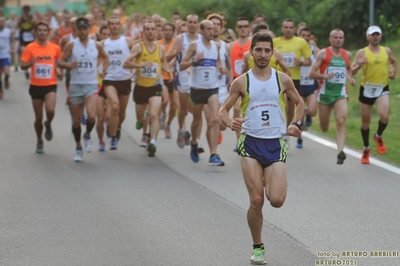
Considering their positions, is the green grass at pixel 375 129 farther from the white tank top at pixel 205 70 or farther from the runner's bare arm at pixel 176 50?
the runner's bare arm at pixel 176 50

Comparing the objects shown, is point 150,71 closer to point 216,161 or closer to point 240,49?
point 240,49

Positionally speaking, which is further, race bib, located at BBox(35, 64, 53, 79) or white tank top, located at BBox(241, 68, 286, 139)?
race bib, located at BBox(35, 64, 53, 79)

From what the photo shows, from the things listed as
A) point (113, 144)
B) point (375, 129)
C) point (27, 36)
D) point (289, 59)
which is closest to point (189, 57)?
point (289, 59)

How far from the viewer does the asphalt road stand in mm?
8984

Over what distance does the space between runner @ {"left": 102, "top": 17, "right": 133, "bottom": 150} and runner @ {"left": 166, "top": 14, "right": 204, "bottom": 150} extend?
2.40 feet

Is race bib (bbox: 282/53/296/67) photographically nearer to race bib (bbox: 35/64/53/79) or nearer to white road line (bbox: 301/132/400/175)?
white road line (bbox: 301/132/400/175)

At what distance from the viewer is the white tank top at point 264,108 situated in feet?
28.3

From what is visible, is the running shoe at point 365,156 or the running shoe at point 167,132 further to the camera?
the running shoe at point 167,132

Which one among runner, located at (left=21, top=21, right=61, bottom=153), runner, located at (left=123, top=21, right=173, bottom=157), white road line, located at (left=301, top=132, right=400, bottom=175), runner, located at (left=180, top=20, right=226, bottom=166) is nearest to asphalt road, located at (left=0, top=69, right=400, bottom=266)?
white road line, located at (left=301, top=132, right=400, bottom=175)

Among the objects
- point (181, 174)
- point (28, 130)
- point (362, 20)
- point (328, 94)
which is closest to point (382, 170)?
point (328, 94)

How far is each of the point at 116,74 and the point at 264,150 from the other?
7.64m

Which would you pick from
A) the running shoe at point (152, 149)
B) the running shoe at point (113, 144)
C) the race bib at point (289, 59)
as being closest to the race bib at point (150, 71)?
the running shoe at point (152, 149)

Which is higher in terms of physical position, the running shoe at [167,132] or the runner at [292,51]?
the runner at [292,51]

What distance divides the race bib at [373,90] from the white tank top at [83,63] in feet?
13.2
